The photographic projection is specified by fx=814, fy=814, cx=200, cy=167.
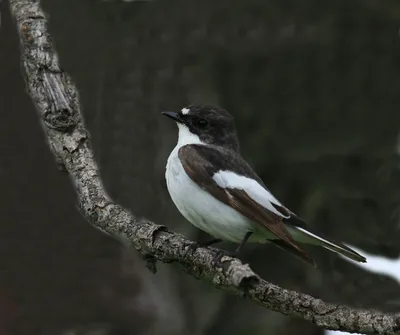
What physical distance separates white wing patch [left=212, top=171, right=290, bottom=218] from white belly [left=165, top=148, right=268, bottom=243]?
13 cm

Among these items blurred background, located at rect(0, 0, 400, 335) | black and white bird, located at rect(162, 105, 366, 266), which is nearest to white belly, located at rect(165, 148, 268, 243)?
black and white bird, located at rect(162, 105, 366, 266)

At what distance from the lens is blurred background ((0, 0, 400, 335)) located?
627cm

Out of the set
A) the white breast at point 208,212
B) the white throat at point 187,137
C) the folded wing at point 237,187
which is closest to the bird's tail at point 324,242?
the folded wing at point 237,187

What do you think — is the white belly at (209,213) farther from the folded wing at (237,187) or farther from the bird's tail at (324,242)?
the bird's tail at (324,242)

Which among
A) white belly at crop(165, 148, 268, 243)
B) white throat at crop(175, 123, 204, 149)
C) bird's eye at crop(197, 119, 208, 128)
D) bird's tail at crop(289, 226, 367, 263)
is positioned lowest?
bird's tail at crop(289, 226, 367, 263)

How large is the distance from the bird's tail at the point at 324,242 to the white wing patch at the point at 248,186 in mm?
120

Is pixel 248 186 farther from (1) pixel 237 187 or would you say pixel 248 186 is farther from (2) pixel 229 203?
(2) pixel 229 203

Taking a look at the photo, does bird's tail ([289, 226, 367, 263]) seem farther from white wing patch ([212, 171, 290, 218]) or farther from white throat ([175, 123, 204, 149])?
white throat ([175, 123, 204, 149])

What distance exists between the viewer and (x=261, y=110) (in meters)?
6.54

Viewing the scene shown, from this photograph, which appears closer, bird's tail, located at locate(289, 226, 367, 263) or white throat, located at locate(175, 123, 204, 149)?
bird's tail, located at locate(289, 226, 367, 263)

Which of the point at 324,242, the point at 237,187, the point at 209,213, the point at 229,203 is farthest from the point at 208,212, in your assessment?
the point at 324,242

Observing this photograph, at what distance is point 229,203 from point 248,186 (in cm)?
22

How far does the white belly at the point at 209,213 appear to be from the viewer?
4832mm

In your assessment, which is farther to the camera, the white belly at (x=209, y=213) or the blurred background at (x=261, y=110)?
the blurred background at (x=261, y=110)
